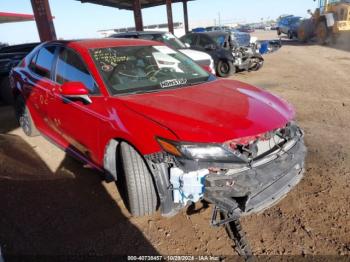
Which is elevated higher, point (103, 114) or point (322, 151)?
point (103, 114)

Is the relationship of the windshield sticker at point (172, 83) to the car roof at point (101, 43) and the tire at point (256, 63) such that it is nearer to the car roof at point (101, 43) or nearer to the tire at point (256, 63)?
the car roof at point (101, 43)

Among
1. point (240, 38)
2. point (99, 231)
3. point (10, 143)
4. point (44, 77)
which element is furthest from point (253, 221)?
point (240, 38)

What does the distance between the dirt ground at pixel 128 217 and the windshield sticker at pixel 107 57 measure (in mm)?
1372

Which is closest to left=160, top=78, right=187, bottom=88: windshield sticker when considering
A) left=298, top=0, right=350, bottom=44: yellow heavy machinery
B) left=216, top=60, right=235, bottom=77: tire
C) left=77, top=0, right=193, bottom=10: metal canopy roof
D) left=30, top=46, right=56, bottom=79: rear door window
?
left=30, top=46, right=56, bottom=79: rear door window

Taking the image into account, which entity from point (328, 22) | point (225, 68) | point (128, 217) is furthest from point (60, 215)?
point (328, 22)

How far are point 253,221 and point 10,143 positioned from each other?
3.99m

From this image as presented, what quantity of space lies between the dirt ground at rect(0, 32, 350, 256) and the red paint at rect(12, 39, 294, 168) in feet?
1.46

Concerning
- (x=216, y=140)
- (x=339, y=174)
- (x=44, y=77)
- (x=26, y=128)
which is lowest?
(x=339, y=174)

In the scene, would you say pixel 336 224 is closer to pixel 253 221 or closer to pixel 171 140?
pixel 253 221

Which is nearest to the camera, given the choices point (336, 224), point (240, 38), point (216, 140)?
point (216, 140)

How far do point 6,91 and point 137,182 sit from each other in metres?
6.97

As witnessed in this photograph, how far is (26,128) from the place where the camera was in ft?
16.8

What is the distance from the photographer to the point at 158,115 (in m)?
2.56

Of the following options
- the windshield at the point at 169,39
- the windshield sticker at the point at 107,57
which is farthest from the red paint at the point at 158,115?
the windshield at the point at 169,39
